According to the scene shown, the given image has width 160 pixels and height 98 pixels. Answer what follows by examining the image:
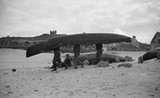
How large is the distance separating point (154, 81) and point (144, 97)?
4.79 feet

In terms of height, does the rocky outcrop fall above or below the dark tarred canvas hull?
above

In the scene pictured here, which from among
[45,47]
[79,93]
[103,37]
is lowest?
[79,93]

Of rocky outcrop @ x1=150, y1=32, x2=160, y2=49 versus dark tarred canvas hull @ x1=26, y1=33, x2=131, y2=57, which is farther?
rocky outcrop @ x1=150, y1=32, x2=160, y2=49

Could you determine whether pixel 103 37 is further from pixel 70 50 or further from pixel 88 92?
pixel 70 50

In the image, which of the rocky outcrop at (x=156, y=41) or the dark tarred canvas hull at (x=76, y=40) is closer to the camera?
the dark tarred canvas hull at (x=76, y=40)

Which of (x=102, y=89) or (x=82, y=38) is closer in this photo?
(x=102, y=89)

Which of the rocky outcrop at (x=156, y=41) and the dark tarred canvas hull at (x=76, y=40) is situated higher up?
the rocky outcrop at (x=156, y=41)

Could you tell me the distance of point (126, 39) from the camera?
1141 centimetres

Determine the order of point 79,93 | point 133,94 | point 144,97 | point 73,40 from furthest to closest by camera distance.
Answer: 1. point 73,40
2. point 79,93
3. point 133,94
4. point 144,97

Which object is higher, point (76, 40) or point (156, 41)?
point (156, 41)

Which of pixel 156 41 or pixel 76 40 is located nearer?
pixel 76 40

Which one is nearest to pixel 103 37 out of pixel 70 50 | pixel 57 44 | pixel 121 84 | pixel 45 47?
pixel 57 44

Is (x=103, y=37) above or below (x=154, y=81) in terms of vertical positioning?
above

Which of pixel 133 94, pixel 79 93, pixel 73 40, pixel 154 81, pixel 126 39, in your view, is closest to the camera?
pixel 133 94
